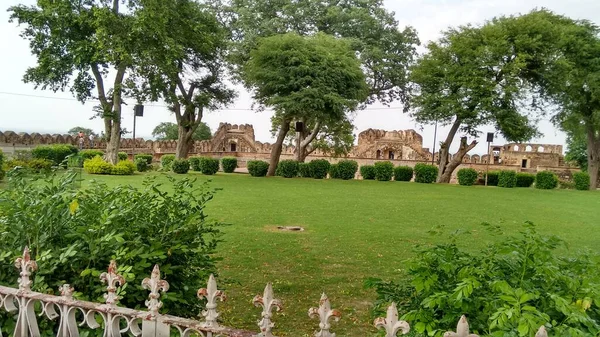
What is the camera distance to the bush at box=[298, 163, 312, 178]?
21.5 metres

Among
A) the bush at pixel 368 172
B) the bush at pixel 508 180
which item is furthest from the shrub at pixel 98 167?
the bush at pixel 508 180

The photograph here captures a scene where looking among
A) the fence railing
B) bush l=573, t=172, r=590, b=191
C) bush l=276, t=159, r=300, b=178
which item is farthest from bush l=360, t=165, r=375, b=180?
the fence railing

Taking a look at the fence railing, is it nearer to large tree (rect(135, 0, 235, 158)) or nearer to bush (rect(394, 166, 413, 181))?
large tree (rect(135, 0, 235, 158))

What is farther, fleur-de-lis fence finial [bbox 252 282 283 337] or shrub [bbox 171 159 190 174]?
shrub [bbox 171 159 190 174]

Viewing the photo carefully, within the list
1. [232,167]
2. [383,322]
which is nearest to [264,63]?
[232,167]

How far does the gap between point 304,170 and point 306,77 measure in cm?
473

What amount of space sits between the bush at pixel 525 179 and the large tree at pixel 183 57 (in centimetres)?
1624

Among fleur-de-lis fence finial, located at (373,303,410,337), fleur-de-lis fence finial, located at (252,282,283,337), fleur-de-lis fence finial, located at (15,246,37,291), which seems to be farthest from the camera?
fleur-de-lis fence finial, located at (15,246,37,291)

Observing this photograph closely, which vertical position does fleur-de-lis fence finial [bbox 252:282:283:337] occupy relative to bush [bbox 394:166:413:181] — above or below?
below

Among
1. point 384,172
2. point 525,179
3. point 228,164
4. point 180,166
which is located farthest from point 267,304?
point 525,179

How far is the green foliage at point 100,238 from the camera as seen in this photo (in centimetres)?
243

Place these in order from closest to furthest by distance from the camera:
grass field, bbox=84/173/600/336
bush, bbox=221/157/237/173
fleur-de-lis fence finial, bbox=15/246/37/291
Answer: fleur-de-lis fence finial, bbox=15/246/37/291, grass field, bbox=84/173/600/336, bush, bbox=221/157/237/173

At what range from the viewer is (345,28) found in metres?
25.3

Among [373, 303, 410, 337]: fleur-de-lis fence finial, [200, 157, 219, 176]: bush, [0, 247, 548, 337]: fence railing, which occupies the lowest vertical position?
[0, 247, 548, 337]: fence railing
